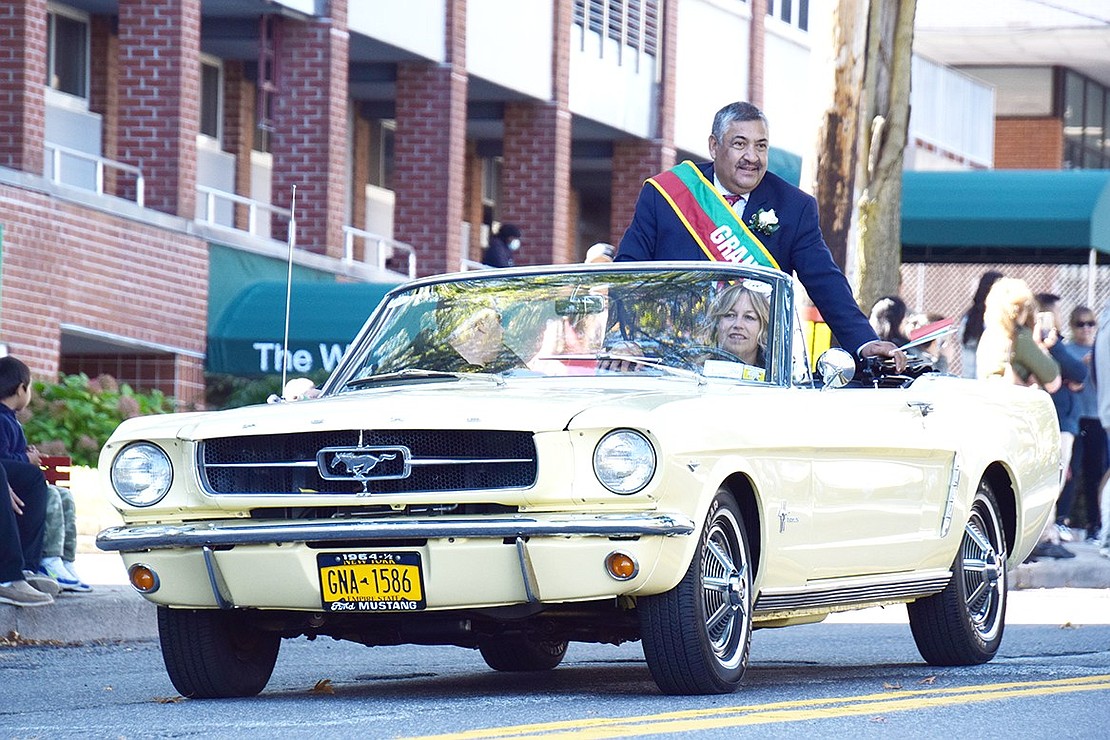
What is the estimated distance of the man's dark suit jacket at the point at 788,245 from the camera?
9242mm

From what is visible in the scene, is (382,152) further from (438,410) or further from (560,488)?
(560,488)

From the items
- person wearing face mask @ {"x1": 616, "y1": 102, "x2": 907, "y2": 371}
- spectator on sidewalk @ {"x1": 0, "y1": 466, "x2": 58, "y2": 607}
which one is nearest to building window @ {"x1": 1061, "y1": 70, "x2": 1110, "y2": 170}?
spectator on sidewalk @ {"x1": 0, "y1": 466, "x2": 58, "y2": 607}

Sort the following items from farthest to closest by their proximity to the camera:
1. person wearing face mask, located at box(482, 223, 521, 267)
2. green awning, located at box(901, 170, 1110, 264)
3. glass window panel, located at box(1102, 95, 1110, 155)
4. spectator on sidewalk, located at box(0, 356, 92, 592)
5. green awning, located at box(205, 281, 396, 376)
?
glass window panel, located at box(1102, 95, 1110, 155) < green awning, located at box(901, 170, 1110, 264) < green awning, located at box(205, 281, 396, 376) < person wearing face mask, located at box(482, 223, 521, 267) < spectator on sidewalk, located at box(0, 356, 92, 592)

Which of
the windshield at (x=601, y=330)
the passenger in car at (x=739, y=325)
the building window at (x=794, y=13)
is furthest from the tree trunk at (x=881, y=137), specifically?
the building window at (x=794, y=13)

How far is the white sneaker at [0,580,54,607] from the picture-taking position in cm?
1084

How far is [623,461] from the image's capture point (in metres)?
7.09

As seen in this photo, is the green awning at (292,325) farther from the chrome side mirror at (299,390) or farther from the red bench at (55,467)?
the chrome side mirror at (299,390)

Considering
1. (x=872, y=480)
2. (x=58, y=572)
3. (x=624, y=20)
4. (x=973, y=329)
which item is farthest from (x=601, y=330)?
(x=624, y=20)

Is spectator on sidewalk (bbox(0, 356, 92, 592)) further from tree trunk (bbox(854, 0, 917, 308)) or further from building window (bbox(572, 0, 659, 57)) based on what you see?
building window (bbox(572, 0, 659, 57))

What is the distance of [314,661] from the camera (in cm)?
1024

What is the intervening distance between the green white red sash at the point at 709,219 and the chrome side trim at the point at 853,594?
4.35 feet

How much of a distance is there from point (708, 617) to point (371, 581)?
107cm

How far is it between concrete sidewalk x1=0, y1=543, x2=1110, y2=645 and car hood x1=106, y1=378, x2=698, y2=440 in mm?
3375

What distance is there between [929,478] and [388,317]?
2.09 meters
